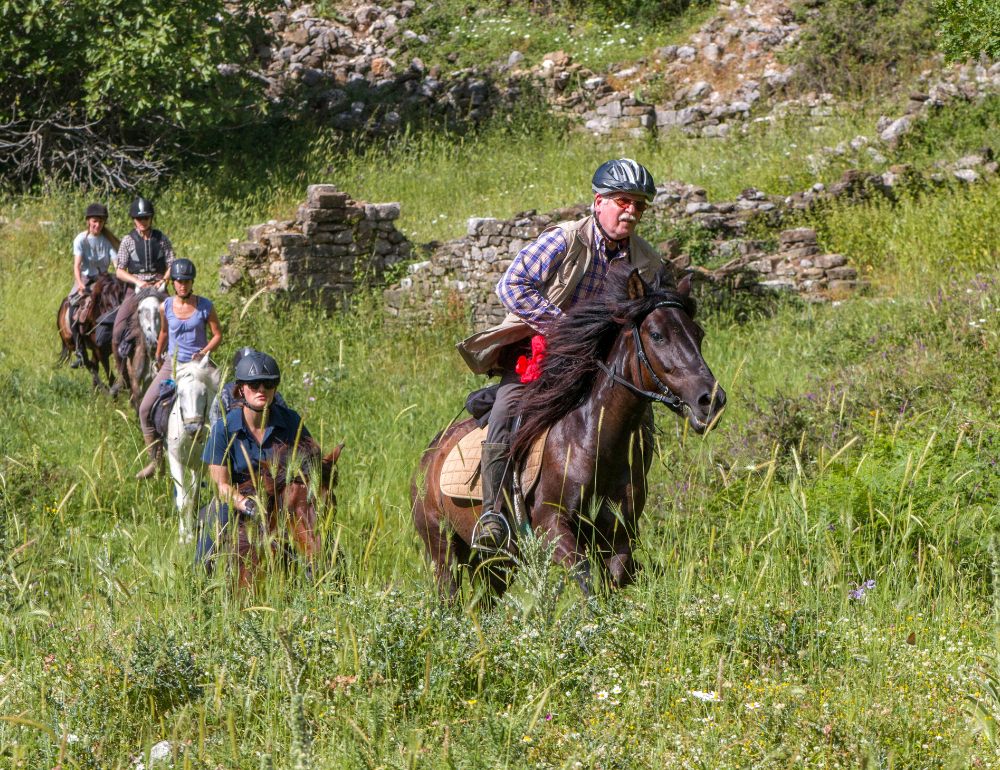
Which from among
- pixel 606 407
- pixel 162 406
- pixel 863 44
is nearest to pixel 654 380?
pixel 606 407

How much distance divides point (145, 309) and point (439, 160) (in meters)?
10.6

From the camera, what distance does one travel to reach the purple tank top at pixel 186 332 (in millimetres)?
8602

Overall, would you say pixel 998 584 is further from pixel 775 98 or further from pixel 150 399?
pixel 775 98

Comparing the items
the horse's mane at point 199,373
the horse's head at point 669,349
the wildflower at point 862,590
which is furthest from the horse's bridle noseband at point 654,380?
the horse's mane at point 199,373

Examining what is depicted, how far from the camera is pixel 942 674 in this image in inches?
135

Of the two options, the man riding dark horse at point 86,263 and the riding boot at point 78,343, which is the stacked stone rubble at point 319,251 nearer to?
the man riding dark horse at point 86,263

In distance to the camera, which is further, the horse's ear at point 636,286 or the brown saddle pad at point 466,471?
the brown saddle pad at point 466,471

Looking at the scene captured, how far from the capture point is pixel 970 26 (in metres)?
9.55

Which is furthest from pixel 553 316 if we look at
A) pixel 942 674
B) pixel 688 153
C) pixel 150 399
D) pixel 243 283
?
pixel 688 153

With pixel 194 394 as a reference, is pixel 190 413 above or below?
below

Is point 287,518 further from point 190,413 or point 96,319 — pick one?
point 96,319

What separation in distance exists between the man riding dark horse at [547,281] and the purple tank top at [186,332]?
4.36 metres

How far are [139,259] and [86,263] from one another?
1517 mm

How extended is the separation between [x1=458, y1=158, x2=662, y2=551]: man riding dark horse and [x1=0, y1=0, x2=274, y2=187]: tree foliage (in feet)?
49.8
